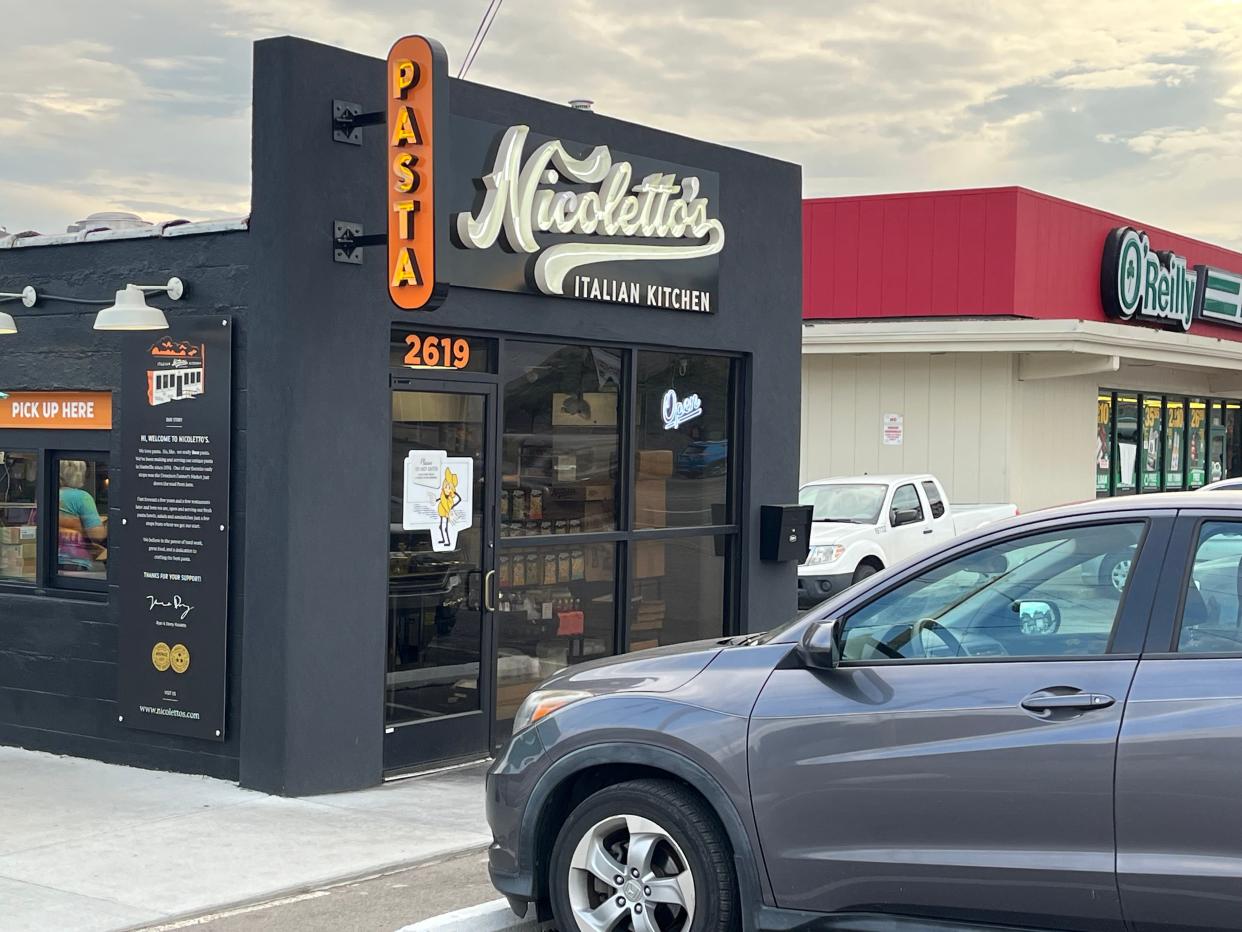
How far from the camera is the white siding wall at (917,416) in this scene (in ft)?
70.9

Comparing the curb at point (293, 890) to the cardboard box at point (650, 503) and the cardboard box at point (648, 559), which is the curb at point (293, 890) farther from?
the cardboard box at point (650, 503)

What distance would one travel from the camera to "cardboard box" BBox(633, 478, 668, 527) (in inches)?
402

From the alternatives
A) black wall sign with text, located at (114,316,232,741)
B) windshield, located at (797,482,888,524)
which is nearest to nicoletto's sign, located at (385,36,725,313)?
black wall sign with text, located at (114,316,232,741)

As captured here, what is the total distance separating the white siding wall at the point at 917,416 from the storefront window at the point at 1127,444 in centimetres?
525

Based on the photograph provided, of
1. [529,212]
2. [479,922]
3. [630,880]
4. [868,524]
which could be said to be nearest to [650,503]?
[529,212]

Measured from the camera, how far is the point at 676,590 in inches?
421

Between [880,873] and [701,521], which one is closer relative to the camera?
[880,873]

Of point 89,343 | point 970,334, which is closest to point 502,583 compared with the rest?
point 89,343

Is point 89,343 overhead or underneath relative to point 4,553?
overhead

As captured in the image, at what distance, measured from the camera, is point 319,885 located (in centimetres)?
635

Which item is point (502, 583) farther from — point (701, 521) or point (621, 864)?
point (621, 864)

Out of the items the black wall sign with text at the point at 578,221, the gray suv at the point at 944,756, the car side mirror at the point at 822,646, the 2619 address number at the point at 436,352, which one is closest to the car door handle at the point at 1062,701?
the gray suv at the point at 944,756

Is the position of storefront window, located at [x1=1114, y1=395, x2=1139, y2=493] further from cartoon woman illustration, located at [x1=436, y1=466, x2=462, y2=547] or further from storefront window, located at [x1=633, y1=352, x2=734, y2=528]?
cartoon woman illustration, located at [x1=436, y1=466, x2=462, y2=547]

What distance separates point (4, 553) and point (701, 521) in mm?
4880
